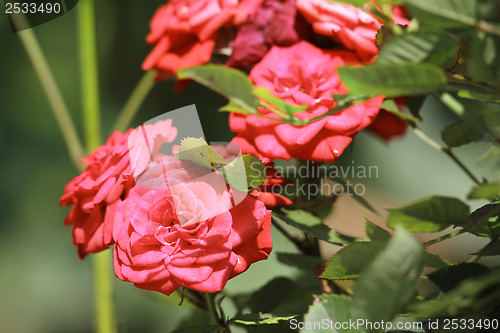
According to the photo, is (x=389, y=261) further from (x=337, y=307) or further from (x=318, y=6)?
(x=318, y=6)

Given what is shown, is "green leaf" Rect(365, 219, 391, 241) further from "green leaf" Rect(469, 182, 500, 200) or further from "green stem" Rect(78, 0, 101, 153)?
"green stem" Rect(78, 0, 101, 153)

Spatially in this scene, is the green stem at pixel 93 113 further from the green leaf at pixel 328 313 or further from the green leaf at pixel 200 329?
the green leaf at pixel 328 313

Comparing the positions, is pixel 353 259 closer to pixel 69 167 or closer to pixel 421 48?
pixel 421 48

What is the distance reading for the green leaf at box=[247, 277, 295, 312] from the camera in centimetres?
38

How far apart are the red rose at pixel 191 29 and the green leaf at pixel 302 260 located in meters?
0.20

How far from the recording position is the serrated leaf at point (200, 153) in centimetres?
25

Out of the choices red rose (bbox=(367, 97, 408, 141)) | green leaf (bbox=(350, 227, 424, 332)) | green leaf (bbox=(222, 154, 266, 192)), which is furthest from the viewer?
red rose (bbox=(367, 97, 408, 141))

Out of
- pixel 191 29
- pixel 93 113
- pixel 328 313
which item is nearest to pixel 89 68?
pixel 93 113

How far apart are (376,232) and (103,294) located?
1.19ft

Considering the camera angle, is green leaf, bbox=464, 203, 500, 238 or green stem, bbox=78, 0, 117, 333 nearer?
green leaf, bbox=464, 203, 500, 238

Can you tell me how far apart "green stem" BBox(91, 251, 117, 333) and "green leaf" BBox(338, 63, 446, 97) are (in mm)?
433

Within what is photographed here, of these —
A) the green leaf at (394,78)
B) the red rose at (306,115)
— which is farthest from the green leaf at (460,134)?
the green leaf at (394,78)

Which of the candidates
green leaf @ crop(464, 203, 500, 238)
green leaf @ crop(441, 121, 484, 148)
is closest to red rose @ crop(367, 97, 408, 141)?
green leaf @ crop(441, 121, 484, 148)

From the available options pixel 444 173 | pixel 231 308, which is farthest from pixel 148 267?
pixel 444 173
